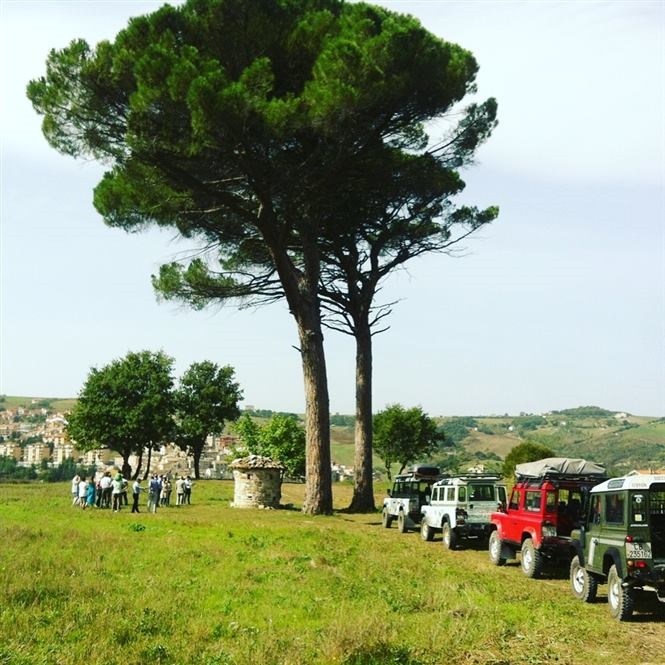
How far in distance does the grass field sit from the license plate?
3.19 feet

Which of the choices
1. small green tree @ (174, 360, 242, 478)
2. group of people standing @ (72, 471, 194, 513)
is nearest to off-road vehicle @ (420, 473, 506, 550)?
group of people standing @ (72, 471, 194, 513)

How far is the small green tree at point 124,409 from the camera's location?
6756cm

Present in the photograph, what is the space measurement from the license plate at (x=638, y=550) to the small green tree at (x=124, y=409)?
60.4 m

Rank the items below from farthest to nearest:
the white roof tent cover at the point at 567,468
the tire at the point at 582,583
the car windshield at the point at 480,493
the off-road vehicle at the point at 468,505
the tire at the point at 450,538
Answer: the car windshield at the point at 480,493 < the tire at the point at 450,538 < the off-road vehicle at the point at 468,505 < the white roof tent cover at the point at 567,468 < the tire at the point at 582,583

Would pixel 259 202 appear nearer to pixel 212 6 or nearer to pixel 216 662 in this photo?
pixel 212 6

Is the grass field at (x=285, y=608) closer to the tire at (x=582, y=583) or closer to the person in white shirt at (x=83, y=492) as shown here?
the tire at (x=582, y=583)

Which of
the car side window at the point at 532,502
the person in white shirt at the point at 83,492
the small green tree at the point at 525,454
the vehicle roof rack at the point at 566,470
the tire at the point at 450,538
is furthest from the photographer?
the small green tree at the point at 525,454

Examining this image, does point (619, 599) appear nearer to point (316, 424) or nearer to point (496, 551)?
point (496, 551)

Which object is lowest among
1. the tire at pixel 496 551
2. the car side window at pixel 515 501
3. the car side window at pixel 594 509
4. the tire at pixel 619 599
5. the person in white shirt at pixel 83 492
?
the person in white shirt at pixel 83 492

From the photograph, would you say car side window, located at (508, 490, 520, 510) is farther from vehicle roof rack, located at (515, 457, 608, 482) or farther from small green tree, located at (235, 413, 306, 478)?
small green tree, located at (235, 413, 306, 478)

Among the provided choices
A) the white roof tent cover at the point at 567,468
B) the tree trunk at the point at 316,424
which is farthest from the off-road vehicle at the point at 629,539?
the tree trunk at the point at 316,424

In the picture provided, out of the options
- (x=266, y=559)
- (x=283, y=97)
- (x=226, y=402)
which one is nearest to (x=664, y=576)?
(x=266, y=559)

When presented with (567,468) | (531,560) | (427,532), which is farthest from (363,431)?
(531,560)

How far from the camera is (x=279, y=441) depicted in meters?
83.4
